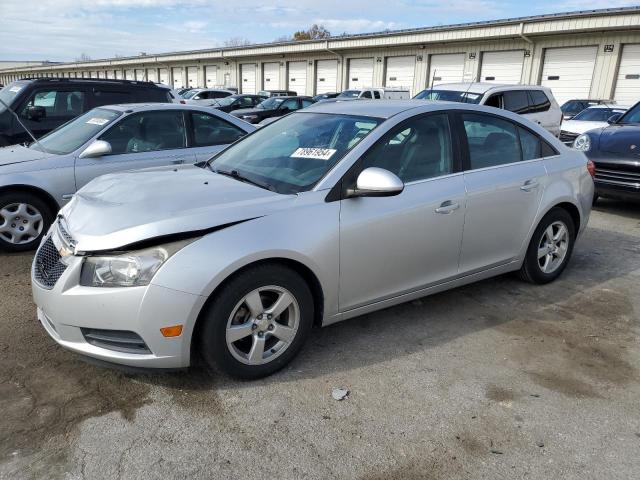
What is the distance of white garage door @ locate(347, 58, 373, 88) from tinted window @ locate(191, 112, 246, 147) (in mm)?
25248

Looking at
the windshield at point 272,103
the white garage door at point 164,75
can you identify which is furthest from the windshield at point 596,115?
the white garage door at point 164,75

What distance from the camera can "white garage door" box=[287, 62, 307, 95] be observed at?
34784 millimetres

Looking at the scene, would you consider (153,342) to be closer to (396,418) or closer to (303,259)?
(303,259)

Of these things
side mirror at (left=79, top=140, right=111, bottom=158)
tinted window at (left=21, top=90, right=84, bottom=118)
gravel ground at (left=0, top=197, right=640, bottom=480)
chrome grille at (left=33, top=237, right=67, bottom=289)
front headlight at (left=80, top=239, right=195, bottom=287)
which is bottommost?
gravel ground at (left=0, top=197, right=640, bottom=480)

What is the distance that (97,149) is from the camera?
5.32 meters

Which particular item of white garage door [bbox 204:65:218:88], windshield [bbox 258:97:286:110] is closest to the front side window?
windshield [bbox 258:97:286:110]

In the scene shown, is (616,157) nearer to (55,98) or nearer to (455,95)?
(455,95)

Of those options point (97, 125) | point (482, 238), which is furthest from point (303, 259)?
point (97, 125)

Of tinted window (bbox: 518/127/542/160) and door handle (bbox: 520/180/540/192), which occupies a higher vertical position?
tinted window (bbox: 518/127/542/160)

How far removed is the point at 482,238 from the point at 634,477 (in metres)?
1.93

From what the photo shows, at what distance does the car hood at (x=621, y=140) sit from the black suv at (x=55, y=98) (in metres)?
6.45

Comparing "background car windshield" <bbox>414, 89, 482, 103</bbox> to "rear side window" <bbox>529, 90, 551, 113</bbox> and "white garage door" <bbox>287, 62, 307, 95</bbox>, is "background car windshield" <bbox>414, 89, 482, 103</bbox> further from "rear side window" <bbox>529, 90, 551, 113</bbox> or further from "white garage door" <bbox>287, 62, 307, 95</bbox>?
"white garage door" <bbox>287, 62, 307, 95</bbox>

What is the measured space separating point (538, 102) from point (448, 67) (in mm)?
16134

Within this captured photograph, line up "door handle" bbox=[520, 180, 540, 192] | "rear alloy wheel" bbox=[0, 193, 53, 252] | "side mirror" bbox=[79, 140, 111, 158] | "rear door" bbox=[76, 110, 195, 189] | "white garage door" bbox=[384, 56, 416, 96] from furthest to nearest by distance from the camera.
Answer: "white garage door" bbox=[384, 56, 416, 96] < "rear door" bbox=[76, 110, 195, 189] < "side mirror" bbox=[79, 140, 111, 158] < "rear alloy wheel" bbox=[0, 193, 53, 252] < "door handle" bbox=[520, 180, 540, 192]
